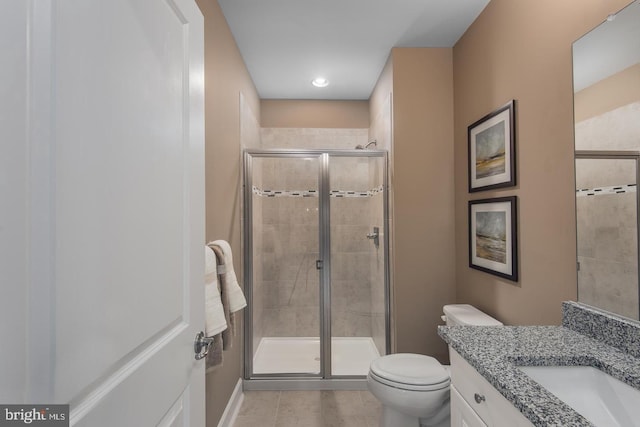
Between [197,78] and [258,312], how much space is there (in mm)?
2085

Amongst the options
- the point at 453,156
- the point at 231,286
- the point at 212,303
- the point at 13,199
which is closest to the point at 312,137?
the point at 453,156

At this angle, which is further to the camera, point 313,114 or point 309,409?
point 313,114

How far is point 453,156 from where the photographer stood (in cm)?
246

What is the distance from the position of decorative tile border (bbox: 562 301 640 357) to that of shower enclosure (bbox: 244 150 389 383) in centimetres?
148

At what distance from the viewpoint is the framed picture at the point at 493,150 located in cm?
177

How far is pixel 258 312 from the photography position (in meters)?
2.73

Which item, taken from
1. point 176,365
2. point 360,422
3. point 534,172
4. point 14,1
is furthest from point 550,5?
point 360,422

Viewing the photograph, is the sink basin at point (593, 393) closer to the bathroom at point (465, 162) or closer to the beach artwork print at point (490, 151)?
the bathroom at point (465, 162)

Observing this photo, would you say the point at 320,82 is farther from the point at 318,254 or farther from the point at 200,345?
the point at 200,345

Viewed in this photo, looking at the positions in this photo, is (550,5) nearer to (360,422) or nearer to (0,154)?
(0,154)

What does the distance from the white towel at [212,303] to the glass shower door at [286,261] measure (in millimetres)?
1246

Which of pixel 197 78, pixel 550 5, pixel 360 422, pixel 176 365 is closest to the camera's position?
pixel 176 365

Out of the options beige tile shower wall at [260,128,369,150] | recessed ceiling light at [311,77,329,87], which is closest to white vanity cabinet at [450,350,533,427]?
recessed ceiling light at [311,77,329,87]

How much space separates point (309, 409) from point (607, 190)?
215cm
